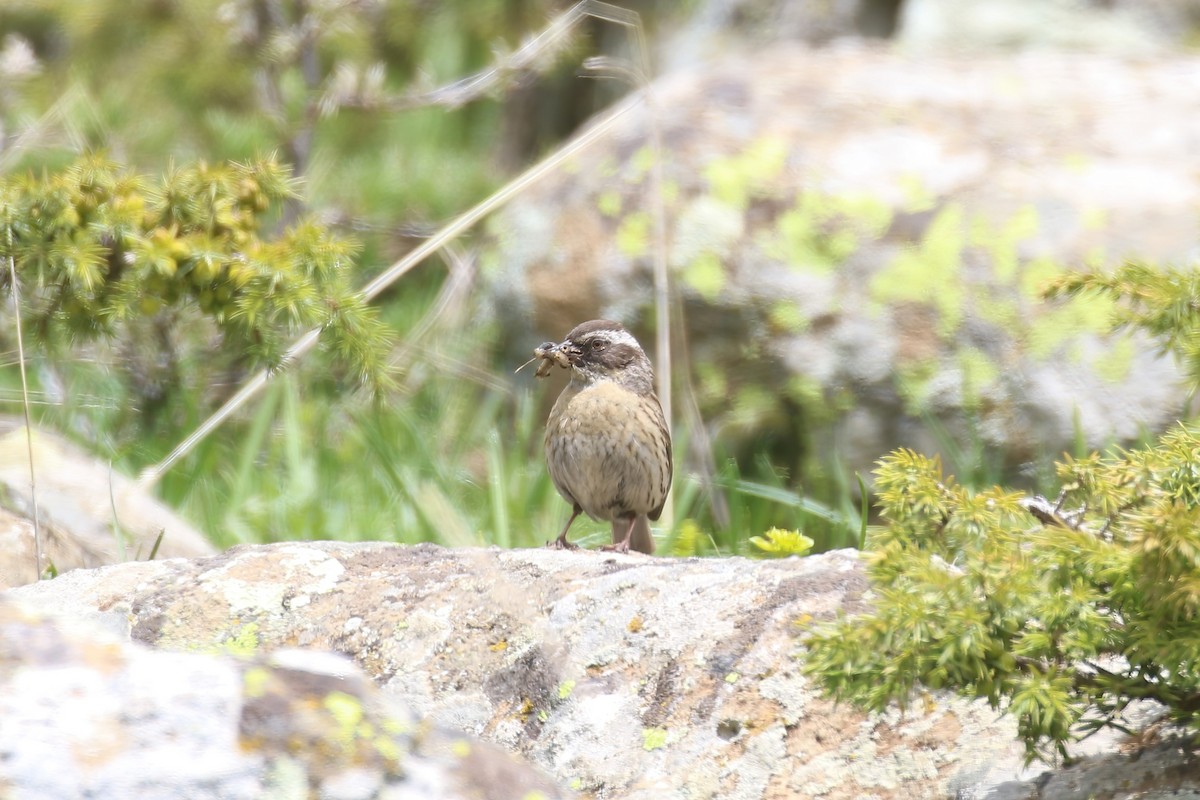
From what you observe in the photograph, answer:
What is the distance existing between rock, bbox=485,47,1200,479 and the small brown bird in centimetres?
91

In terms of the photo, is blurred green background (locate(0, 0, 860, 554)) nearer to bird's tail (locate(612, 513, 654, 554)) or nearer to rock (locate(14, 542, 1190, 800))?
bird's tail (locate(612, 513, 654, 554))

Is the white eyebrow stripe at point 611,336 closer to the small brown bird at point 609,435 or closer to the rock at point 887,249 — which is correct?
the small brown bird at point 609,435

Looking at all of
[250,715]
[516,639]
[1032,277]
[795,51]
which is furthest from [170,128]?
[250,715]

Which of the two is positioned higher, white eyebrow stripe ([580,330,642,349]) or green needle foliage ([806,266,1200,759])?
green needle foliage ([806,266,1200,759])

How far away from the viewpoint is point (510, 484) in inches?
191

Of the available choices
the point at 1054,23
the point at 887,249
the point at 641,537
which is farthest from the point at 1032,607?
the point at 1054,23

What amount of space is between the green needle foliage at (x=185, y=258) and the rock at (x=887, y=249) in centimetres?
201

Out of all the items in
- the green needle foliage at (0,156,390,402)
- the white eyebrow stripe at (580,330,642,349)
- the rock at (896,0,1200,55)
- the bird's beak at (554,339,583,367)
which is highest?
the rock at (896,0,1200,55)

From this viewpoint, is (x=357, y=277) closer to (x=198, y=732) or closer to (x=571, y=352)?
(x=571, y=352)

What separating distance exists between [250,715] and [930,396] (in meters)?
3.76

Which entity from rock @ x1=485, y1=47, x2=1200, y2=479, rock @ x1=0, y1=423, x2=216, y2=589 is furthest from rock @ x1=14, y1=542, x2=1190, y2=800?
rock @ x1=485, y1=47, x2=1200, y2=479

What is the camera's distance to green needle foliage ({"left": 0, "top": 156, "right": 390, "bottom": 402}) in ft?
10.8

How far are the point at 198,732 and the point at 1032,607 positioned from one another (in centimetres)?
112

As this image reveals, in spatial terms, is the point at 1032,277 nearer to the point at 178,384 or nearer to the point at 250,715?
the point at 178,384
